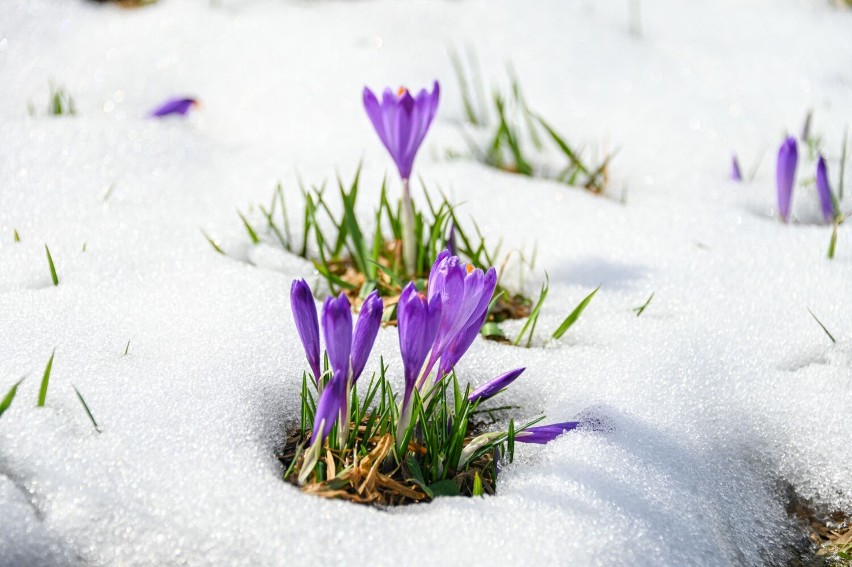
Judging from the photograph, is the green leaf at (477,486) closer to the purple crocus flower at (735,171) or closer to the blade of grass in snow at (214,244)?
the blade of grass in snow at (214,244)

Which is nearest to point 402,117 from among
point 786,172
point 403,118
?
point 403,118

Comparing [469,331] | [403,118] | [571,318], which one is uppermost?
[403,118]

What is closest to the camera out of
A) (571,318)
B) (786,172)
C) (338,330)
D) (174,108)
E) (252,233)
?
(338,330)

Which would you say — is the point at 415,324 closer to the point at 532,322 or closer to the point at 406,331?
the point at 406,331

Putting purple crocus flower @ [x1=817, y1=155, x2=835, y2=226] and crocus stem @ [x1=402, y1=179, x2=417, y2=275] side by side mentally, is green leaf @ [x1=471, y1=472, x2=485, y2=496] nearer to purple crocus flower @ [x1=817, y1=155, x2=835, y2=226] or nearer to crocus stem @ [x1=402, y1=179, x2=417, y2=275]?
crocus stem @ [x1=402, y1=179, x2=417, y2=275]

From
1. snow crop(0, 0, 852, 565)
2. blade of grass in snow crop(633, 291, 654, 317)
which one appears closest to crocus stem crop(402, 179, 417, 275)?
snow crop(0, 0, 852, 565)
